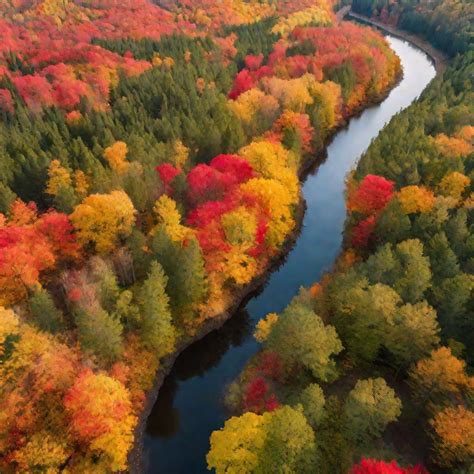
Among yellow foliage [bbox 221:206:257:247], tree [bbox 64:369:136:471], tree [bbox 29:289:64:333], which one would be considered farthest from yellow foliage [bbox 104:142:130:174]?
tree [bbox 64:369:136:471]

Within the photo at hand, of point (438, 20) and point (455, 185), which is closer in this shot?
point (455, 185)

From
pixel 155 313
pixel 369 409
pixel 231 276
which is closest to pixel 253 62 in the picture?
pixel 231 276

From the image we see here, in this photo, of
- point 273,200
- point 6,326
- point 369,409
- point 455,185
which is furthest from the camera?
point 273,200

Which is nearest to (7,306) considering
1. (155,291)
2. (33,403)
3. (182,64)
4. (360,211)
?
(33,403)

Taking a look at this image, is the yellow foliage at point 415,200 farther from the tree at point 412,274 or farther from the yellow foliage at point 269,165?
the yellow foliage at point 269,165

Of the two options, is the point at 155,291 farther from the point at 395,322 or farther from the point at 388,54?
the point at 388,54

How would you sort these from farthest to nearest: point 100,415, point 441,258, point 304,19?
1. point 304,19
2. point 441,258
3. point 100,415

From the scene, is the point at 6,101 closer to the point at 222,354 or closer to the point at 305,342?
the point at 222,354

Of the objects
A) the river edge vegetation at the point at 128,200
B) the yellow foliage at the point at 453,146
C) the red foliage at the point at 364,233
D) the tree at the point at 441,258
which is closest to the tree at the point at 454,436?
the tree at the point at 441,258

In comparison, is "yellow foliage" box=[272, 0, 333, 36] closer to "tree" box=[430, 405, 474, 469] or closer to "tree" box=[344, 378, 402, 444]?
"tree" box=[344, 378, 402, 444]
